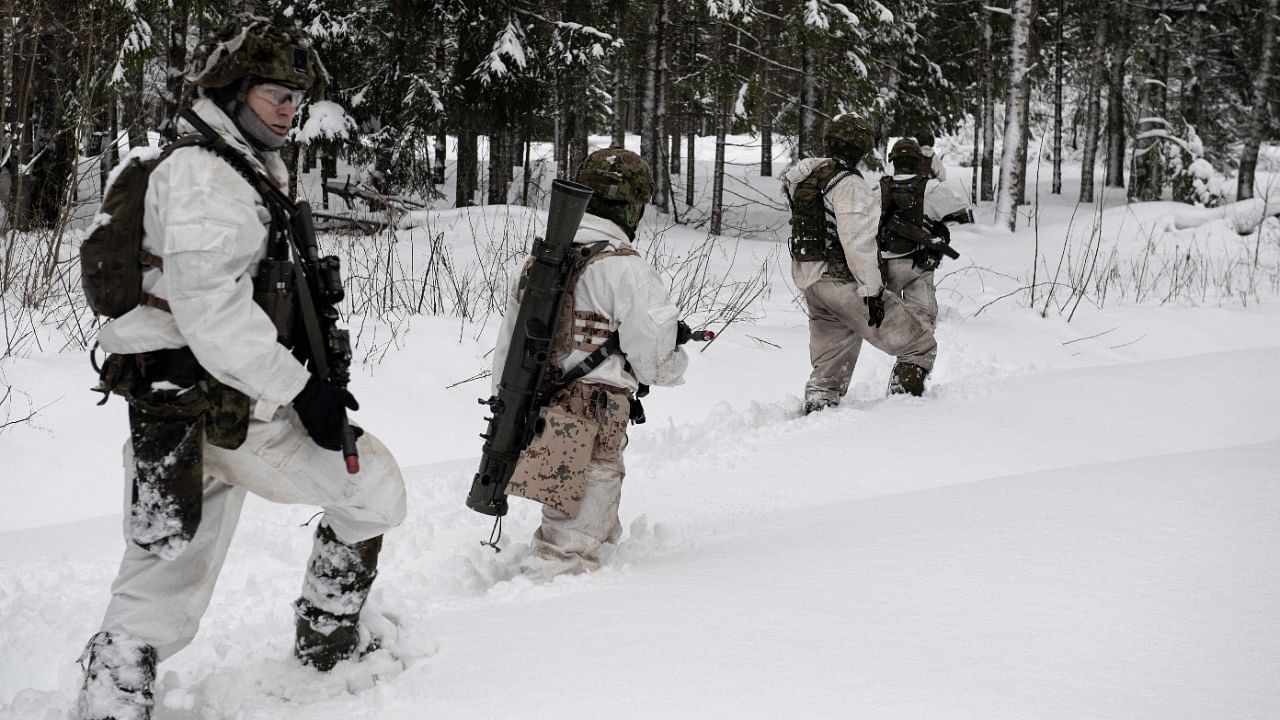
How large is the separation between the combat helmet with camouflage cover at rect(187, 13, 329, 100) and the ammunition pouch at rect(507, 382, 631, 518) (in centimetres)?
157

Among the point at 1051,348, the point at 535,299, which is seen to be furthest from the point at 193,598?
the point at 1051,348

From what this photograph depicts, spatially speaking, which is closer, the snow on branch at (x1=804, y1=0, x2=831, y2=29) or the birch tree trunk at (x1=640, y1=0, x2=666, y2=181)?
the snow on branch at (x1=804, y1=0, x2=831, y2=29)

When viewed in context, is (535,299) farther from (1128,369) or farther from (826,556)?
(1128,369)

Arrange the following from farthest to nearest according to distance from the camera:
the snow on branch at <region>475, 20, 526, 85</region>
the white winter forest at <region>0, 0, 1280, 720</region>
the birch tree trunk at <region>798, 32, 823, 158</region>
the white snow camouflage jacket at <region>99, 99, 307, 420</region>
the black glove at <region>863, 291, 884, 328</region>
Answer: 1. the birch tree trunk at <region>798, 32, 823, 158</region>
2. the snow on branch at <region>475, 20, 526, 85</region>
3. the black glove at <region>863, 291, 884, 328</region>
4. the white winter forest at <region>0, 0, 1280, 720</region>
5. the white snow camouflage jacket at <region>99, 99, 307, 420</region>

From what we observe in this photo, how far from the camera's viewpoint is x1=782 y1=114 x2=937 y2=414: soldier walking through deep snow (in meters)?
5.75

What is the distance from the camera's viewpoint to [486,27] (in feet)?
47.9

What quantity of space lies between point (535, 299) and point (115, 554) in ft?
6.08

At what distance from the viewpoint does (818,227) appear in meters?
6.01

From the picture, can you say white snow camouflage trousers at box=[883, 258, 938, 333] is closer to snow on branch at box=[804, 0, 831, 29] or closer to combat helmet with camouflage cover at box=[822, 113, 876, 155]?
combat helmet with camouflage cover at box=[822, 113, 876, 155]

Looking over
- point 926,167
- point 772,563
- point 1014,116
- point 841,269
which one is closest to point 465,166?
point 1014,116

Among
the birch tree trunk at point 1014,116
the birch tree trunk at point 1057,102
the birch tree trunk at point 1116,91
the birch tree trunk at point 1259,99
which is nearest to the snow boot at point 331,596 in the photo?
the birch tree trunk at point 1014,116

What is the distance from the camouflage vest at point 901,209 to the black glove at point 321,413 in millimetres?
4663

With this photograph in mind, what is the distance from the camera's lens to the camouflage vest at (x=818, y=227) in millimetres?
5945

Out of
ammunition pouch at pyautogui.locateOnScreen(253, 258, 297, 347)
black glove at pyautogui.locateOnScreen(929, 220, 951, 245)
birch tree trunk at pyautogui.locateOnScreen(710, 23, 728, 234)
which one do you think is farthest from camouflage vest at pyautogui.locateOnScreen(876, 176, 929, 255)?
birch tree trunk at pyautogui.locateOnScreen(710, 23, 728, 234)
